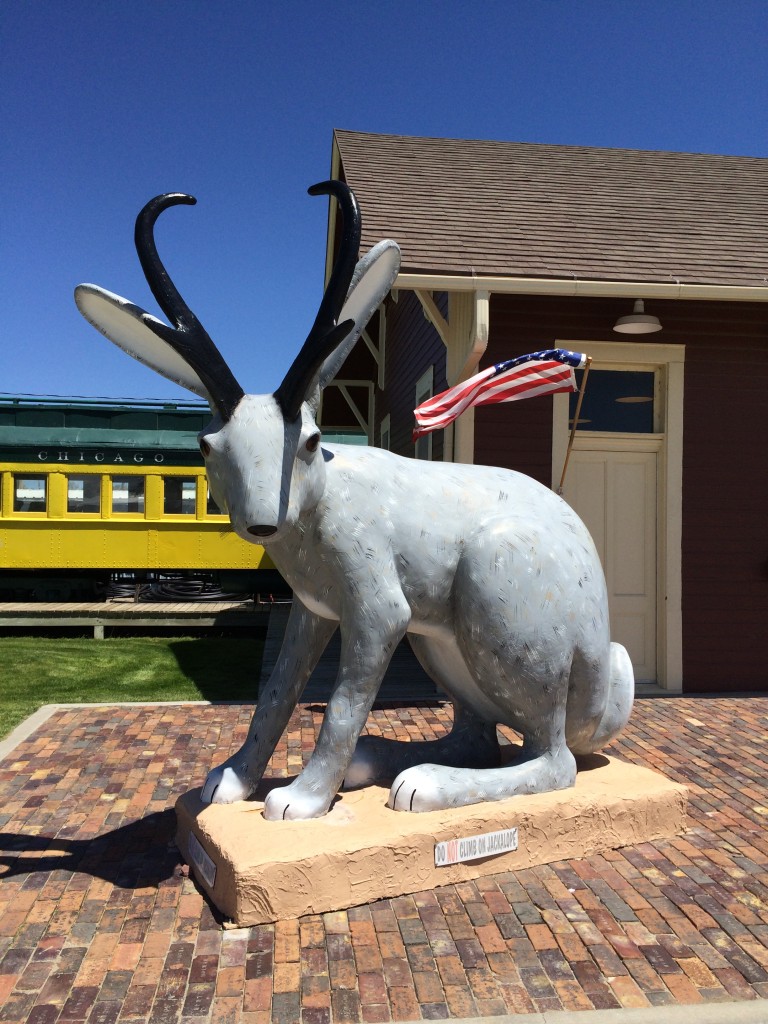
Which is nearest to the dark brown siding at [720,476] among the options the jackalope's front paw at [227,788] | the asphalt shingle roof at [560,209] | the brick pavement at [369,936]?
the asphalt shingle roof at [560,209]

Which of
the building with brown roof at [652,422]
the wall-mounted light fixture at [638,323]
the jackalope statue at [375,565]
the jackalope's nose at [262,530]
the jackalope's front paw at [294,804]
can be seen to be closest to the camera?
the jackalope's nose at [262,530]

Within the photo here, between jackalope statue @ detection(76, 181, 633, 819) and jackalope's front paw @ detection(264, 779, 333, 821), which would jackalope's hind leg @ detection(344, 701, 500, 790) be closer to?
jackalope statue @ detection(76, 181, 633, 819)

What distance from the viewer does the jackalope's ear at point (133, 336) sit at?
8.71ft

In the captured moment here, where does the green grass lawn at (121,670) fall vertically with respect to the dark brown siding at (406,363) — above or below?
below

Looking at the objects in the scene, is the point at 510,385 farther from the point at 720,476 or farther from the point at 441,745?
the point at 441,745

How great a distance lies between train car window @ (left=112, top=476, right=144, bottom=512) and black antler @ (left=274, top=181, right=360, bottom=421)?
9332mm

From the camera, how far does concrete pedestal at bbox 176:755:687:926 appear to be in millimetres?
2730

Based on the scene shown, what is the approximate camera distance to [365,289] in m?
2.77

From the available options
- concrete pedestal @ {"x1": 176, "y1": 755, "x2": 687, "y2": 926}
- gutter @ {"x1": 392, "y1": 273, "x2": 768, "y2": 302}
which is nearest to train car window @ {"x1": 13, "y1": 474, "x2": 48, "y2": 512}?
gutter @ {"x1": 392, "y1": 273, "x2": 768, "y2": 302}

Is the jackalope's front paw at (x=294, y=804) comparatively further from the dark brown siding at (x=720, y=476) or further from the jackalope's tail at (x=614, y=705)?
the dark brown siding at (x=720, y=476)

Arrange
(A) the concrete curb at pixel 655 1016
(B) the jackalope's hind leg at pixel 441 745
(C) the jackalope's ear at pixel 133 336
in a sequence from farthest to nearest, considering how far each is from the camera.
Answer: (B) the jackalope's hind leg at pixel 441 745 < (C) the jackalope's ear at pixel 133 336 < (A) the concrete curb at pixel 655 1016

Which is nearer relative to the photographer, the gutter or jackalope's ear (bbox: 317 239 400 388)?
jackalope's ear (bbox: 317 239 400 388)

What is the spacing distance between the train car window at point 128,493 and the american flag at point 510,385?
662 cm

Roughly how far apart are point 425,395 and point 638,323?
2515 mm
